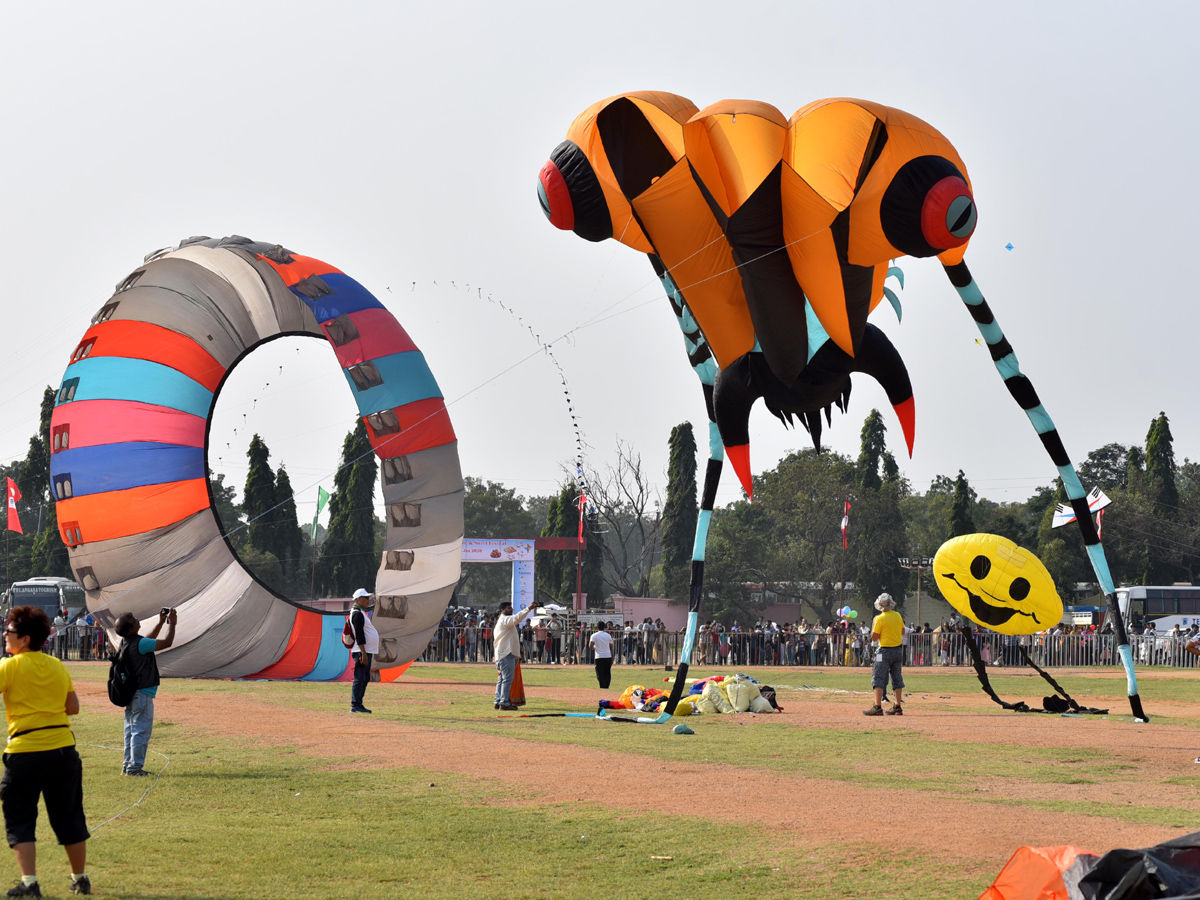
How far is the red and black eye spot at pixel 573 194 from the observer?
12625 millimetres

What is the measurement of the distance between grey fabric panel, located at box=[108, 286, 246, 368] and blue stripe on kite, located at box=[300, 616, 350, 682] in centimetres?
470

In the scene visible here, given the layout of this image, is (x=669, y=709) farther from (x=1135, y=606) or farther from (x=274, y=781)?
(x=1135, y=606)

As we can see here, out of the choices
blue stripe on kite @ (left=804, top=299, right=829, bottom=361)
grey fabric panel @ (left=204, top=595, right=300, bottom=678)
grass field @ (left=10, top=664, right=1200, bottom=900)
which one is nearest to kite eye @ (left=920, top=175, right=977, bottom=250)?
blue stripe on kite @ (left=804, top=299, right=829, bottom=361)

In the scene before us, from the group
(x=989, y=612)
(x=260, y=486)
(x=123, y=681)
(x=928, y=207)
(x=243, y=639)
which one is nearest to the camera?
(x=123, y=681)

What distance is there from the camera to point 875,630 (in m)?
16.5

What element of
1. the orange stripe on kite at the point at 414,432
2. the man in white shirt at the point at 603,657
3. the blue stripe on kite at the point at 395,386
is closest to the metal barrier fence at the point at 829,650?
the man in white shirt at the point at 603,657

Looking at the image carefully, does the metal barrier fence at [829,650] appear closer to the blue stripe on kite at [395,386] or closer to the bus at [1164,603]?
the bus at [1164,603]

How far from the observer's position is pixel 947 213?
449 inches

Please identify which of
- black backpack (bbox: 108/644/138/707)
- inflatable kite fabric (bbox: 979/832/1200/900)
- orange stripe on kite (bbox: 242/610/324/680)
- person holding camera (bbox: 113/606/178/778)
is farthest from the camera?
orange stripe on kite (bbox: 242/610/324/680)

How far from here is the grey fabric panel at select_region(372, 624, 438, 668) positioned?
19.3 metres

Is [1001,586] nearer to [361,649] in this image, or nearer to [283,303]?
[361,649]

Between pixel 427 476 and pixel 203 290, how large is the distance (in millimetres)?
4889

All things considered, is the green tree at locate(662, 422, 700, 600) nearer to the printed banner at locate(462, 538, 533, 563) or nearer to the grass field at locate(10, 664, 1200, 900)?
the printed banner at locate(462, 538, 533, 563)

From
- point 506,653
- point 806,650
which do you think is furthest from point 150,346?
point 806,650
